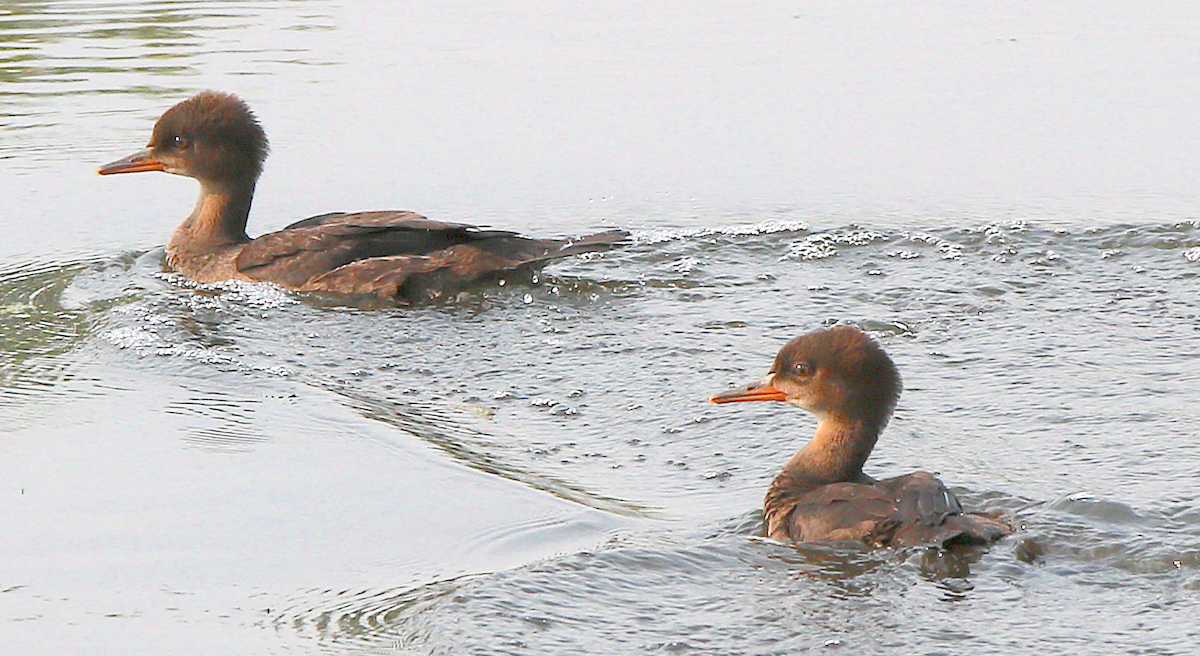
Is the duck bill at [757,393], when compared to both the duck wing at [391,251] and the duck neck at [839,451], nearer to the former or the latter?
the duck neck at [839,451]

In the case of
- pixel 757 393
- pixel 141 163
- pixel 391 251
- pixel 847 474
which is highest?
pixel 141 163

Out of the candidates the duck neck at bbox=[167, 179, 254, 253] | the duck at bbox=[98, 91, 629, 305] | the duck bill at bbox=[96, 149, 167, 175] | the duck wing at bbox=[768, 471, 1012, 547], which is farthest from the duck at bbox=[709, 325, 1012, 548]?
the duck bill at bbox=[96, 149, 167, 175]

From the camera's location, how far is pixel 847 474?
685 centimetres

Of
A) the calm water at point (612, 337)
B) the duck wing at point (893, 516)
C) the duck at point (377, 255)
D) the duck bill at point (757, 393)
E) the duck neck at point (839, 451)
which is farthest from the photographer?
the duck at point (377, 255)

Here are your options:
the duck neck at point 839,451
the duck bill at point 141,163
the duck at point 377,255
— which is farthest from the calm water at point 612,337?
the duck bill at point 141,163

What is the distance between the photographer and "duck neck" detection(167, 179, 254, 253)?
1030 cm

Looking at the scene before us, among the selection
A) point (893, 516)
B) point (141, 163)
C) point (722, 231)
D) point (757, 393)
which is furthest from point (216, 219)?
point (893, 516)

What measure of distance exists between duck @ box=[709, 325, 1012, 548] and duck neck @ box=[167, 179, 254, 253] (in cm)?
414

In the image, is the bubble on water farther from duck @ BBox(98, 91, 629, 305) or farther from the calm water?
duck @ BBox(98, 91, 629, 305)

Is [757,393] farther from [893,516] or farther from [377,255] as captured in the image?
[377,255]

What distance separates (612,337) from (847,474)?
214cm

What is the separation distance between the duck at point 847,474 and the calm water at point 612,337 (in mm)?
102

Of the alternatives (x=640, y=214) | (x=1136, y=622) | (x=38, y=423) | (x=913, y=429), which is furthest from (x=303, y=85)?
(x=1136, y=622)

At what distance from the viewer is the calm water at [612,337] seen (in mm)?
5801
